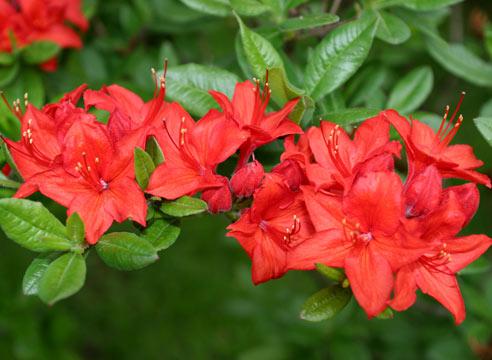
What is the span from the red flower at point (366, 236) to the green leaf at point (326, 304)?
0.07 m

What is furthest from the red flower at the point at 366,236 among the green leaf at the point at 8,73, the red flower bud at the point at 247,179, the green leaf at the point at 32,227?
the green leaf at the point at 8,73

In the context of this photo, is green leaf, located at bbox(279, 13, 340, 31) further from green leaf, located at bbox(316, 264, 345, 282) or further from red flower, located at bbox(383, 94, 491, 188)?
green leaf, located at bbox(316, 264, 345, 282)

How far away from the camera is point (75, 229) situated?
1.36m

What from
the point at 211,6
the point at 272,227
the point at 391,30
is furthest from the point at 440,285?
the point at 211,6

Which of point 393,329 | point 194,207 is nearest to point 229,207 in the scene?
point 194,207

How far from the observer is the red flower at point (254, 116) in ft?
4.81

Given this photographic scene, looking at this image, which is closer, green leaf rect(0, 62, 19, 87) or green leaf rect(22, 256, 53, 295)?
green leaf rect(22, 256, 53, 295)

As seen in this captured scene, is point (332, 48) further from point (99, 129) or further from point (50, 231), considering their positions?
point (50, 231)

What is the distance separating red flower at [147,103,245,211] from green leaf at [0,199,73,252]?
0.22m

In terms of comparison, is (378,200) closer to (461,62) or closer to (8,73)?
(461,62)

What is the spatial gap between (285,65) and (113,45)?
0.89m

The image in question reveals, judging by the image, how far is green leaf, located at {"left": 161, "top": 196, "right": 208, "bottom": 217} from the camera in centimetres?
138

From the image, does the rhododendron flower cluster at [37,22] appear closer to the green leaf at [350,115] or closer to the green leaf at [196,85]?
the green leaf at [196,85]

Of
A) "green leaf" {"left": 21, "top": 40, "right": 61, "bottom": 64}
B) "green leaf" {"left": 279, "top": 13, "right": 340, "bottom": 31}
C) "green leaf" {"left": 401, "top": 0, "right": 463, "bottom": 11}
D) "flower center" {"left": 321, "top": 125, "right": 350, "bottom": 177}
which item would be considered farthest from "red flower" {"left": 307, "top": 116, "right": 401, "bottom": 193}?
"green leaf" {"left": 21, "top": 40, "right": 61, "bottom": 64}
